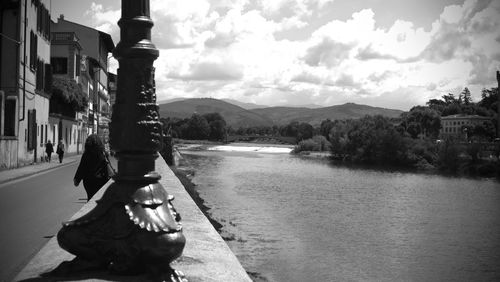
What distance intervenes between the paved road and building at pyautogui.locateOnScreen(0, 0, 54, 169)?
20.0 feet

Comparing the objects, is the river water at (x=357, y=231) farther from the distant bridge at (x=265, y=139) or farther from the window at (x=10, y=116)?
the distant bridge at (x=265, y=139)

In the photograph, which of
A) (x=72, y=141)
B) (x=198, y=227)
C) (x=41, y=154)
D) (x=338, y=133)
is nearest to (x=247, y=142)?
(x=338, y=133)

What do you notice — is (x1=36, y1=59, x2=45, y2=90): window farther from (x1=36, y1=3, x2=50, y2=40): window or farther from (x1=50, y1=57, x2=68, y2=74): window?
(x1=50, y1=57, x2=68, y2=74): window

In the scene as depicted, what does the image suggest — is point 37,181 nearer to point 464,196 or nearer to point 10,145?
point 10,145

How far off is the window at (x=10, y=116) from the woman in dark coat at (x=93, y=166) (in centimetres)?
1701

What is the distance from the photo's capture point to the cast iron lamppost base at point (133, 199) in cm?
374

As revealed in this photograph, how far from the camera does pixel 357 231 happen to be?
75.2 feet

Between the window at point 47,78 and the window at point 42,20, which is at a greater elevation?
the window at point 42,20

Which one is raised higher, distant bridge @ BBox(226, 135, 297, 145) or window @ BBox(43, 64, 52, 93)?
window @ BBox(43, 64, 52, 93)

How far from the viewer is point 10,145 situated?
2472 centimetres

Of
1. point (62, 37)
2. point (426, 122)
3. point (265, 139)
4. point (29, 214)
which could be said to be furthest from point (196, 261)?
point (265, 139)

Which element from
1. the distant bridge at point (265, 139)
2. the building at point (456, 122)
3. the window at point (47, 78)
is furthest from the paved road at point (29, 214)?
the distant bridge at point (265, 139)

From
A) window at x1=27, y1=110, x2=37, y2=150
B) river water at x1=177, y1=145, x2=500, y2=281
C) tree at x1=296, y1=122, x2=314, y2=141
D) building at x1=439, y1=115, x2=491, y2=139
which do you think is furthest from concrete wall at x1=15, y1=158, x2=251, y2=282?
tree at x1=296, y1=122, x2=314, y2=141

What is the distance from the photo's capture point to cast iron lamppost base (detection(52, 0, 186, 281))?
3744 mm
